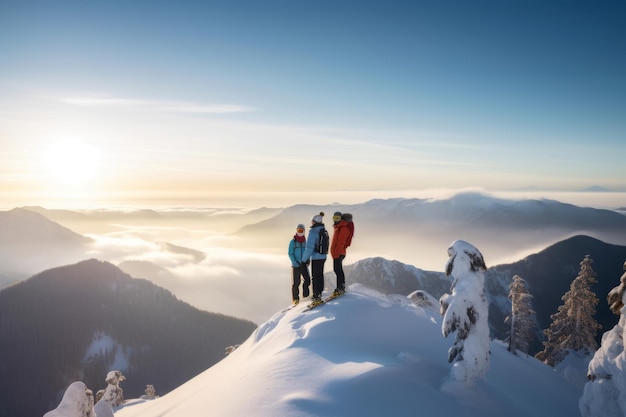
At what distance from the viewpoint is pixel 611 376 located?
358 inches

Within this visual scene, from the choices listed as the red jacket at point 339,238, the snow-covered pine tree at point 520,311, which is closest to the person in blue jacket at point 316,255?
the red jacket at point 339,238

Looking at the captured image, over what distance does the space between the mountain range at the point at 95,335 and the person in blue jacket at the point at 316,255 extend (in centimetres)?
14292

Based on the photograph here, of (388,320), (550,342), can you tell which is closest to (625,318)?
(388,320)

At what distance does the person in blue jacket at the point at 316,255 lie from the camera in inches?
588

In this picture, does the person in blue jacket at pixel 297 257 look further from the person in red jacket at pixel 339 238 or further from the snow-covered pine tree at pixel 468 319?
the snow-covered pine tree at pixel 468 319

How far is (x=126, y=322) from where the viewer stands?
15188cm

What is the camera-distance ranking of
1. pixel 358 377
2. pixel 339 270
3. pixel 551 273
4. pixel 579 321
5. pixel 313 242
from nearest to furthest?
pixel 358 377 → pixel 313 242 → pixel 339 270 → pixel 579 321 → pixel 551 273

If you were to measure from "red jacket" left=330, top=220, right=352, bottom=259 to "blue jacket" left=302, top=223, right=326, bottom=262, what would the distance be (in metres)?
0.49

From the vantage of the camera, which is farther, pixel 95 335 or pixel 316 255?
pixel 95 335

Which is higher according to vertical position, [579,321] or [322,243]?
[322,243]

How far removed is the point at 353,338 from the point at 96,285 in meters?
175

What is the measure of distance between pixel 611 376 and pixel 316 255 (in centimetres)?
943

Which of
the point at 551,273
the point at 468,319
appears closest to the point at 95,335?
the point at 468,319

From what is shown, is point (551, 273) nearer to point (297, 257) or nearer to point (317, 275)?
point (297, 257)
